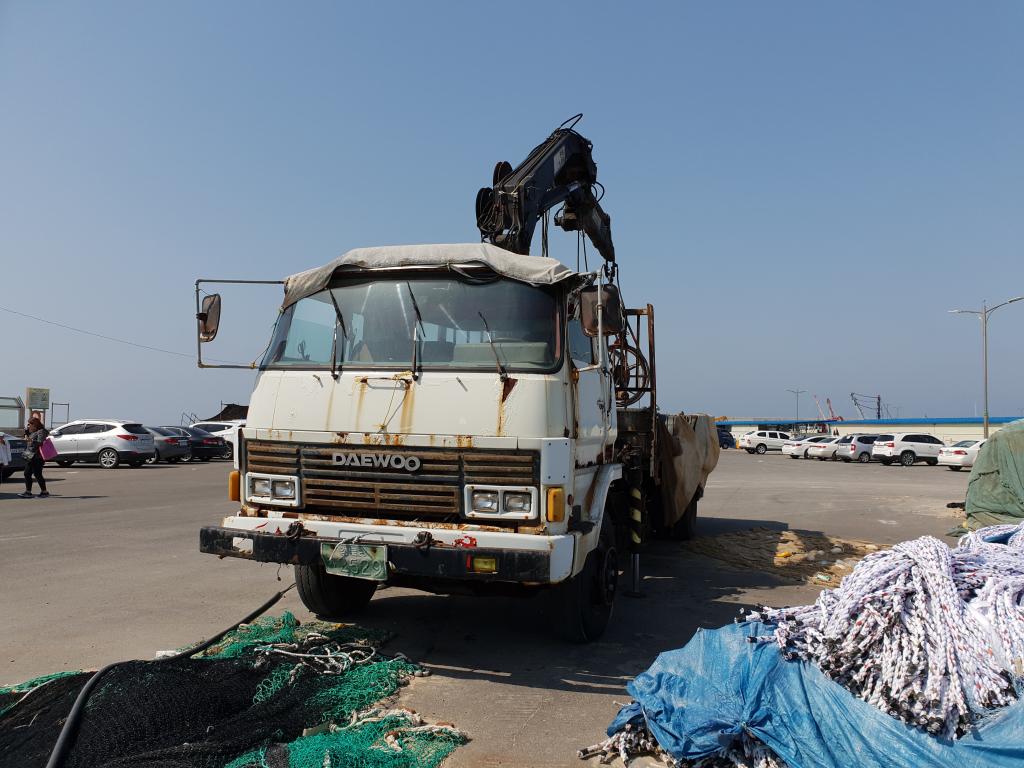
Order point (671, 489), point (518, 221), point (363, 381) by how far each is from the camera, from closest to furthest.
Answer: point (363, 381) → point (518, 221) → point (671, 489)

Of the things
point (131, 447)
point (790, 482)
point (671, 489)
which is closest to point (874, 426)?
point (790, 482)

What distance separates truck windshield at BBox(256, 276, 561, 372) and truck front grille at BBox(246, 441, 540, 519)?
0.58 metres

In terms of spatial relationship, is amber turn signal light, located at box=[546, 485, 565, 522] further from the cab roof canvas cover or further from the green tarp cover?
the green tarp cover

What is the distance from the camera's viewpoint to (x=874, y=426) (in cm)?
6481

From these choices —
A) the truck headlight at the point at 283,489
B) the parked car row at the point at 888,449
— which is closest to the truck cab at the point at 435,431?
the truck headlight at the point at 283,489

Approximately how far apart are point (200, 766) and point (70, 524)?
945 centimetres

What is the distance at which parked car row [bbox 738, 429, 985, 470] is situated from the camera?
99.2ft

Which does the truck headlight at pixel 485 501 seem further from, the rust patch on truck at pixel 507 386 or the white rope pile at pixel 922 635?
the white rope pile at pixel 922 635

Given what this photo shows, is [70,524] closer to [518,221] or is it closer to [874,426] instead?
[518,221]

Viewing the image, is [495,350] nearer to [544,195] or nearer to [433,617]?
[433,617]

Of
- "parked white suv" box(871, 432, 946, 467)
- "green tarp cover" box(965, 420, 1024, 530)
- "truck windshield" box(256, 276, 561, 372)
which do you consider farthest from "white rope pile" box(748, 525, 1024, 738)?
"parked white suv" box(871, 432, 946, 467)

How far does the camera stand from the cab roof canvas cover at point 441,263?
501cm

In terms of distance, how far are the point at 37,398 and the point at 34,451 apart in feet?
65.7

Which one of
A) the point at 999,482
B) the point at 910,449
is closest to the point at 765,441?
the point at 910,449
